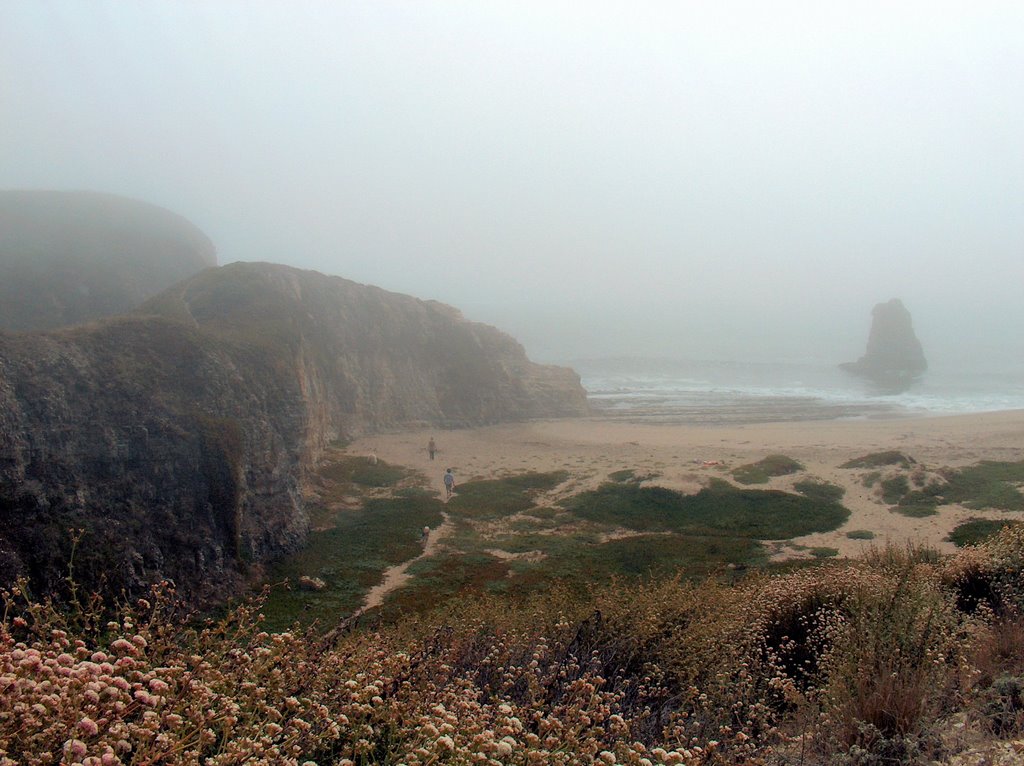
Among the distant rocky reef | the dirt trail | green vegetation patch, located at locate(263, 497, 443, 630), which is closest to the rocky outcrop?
the distant rocky reef

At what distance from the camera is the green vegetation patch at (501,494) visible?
1385 inches

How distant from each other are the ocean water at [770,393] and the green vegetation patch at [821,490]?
118 ft

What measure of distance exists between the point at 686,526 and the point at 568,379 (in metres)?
46.9

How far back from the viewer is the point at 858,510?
1258 inches

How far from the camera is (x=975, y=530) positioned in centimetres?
2600

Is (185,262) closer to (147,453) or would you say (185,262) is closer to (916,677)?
(147,453)

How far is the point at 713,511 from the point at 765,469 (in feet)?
31.0

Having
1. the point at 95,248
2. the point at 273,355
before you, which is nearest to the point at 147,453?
the point at 273,355

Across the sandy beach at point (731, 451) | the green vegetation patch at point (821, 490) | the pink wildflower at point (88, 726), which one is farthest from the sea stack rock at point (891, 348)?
the pink wildflower at point (88, 726)

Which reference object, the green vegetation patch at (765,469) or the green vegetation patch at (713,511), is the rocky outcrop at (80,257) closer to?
the green vegetation patch at (713,511)

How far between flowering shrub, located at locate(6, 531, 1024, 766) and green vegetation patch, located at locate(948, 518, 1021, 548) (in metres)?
13.3

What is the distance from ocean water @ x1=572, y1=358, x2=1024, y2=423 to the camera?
79.4m

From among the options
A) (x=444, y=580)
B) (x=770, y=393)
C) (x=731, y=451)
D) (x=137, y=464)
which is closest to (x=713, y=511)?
(x=731, y=451)

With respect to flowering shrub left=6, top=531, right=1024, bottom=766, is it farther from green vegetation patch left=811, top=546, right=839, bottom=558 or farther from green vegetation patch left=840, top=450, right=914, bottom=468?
green vegetation patch left=840, top=450, right=914, bottom=468
